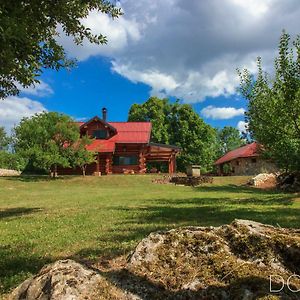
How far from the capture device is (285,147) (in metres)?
22.5

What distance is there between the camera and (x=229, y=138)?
12300 cm

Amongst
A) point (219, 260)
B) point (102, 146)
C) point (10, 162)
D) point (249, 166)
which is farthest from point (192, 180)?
point (10, 162)

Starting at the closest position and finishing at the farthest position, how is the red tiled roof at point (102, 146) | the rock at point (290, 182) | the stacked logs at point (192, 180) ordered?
the rock at point (290, 182), the stacked logs at point (192, 180), the red tiled roof at point (102, 146)

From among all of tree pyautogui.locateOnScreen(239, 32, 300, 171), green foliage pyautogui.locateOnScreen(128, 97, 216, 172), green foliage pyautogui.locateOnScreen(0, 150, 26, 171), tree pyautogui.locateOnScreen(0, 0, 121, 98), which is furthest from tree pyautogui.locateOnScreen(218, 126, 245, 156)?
tree pyautogui.locateOnScreen(0, 0, 121, 98)

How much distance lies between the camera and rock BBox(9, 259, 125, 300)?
10.9 ft

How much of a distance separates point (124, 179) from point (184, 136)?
3168 cm

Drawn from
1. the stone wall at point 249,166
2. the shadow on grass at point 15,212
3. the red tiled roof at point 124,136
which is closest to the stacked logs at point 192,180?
the red tiled roof at point 124,136

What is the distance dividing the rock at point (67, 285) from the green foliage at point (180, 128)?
66.9 metres

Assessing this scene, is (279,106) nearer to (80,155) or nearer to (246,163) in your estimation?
(80,155)

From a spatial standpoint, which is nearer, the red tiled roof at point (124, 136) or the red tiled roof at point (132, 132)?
the red tiled roof at point (124, 136)

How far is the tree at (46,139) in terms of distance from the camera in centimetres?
4301

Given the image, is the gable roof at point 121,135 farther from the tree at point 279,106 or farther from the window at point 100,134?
the tree at point 279,106

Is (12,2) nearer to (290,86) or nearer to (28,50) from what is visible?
(28,50)

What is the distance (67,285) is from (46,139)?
4310 cm
